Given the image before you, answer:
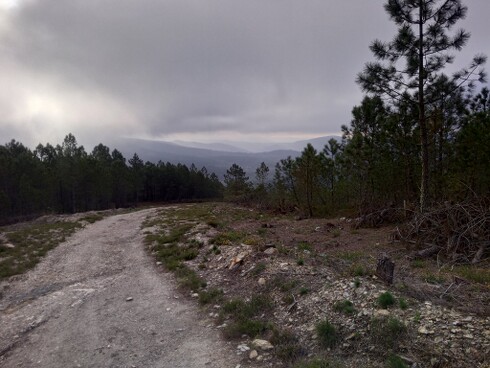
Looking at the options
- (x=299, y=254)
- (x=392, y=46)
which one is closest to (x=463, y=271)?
(x=299, y=254)

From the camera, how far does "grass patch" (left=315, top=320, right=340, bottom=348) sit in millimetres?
5422

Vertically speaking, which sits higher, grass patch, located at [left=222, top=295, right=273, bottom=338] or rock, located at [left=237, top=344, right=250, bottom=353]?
grass patch, located at [left=222, top=295, right=273, bottom=338]

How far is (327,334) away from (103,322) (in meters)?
4.98

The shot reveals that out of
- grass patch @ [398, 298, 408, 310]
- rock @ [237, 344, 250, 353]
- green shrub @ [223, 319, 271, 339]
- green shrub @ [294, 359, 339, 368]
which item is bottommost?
rock @ [237, 344, 250, 353]

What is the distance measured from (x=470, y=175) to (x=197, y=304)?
14.9 m

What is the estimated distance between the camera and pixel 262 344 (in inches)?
229

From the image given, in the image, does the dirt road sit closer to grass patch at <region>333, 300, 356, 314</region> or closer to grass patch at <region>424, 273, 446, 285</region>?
grass patch at <region>333, 300, 356, 314</region>

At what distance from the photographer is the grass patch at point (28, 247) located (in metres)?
11.8

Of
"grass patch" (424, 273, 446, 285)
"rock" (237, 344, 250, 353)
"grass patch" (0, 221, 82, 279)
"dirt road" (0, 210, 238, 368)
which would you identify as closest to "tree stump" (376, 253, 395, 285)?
"grass patch" (424, 273, 446, 285)

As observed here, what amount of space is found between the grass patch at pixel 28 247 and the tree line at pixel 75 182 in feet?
91.6

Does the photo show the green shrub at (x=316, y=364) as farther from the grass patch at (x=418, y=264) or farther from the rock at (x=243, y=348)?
the grass patch at (x=418, y=264)

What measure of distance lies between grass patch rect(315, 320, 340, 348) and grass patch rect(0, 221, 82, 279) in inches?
421

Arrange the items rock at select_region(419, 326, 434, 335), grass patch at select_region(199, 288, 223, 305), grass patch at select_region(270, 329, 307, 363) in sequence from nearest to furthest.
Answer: rock at select_region(419, 326, 434, 335), grass patch at select_region(270, 329, 307, 363), grass patch at select_region(199, 288, 223, 305)

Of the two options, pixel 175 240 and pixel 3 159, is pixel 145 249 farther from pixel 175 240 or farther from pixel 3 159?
pixel 3 159
